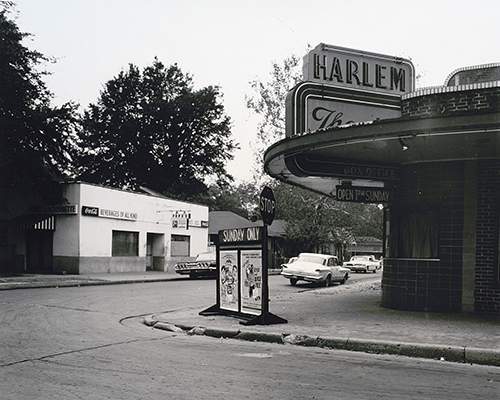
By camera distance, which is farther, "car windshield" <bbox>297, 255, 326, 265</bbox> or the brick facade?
"car windshield" <bbox>297, 255, 326, 265</bbox>

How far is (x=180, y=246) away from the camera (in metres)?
37.2

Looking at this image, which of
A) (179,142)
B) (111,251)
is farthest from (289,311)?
(179,142)

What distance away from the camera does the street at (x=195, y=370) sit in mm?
5641

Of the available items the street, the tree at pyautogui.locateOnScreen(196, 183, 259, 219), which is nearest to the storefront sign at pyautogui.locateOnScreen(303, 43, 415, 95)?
the street

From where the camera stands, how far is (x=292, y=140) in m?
11.3

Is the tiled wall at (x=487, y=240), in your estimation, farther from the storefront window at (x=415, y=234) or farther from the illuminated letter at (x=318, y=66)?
the illuminated letter at (x=318, y=66)

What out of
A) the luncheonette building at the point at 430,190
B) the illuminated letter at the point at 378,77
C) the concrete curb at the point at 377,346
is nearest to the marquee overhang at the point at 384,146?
the luncheonette building at the point at 430,190

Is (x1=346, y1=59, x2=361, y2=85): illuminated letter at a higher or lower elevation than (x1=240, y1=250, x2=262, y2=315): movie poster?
higher

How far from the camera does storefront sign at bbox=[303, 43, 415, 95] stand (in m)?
16.7

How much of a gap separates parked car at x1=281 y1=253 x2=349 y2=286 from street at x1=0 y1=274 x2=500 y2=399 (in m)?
14.1

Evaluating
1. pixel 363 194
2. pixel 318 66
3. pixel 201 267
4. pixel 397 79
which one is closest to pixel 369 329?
pixel 363 194

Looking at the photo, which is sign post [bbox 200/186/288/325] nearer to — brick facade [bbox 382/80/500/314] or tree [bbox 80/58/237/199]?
brick facade [bbox 382/80/500/314]

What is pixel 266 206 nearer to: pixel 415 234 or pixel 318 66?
pixel 415 234

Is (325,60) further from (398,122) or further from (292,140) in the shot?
(398,122)
